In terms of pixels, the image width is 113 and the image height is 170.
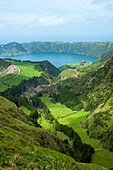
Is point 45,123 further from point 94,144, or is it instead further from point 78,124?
point 94,144

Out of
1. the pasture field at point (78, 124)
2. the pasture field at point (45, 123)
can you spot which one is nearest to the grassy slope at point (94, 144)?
the pasture field at point (78, 124)

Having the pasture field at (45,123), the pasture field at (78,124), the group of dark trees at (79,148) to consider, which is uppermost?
the group of dark trees at (79,148)

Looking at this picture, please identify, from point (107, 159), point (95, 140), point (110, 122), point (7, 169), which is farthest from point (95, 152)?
point (7, 169)

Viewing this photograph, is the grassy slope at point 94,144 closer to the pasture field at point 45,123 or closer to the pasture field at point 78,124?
the pasture field at point 78,124

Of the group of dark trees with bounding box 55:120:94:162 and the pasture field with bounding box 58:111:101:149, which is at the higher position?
the group of dark trees with bounding box 55:120:94:162

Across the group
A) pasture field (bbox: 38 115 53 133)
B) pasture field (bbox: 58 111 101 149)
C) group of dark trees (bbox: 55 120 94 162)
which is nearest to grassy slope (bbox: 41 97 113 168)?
pasture field (bbox: 58 111 101 149)

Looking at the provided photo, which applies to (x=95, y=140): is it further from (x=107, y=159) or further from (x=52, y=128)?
(x=52, y=128)

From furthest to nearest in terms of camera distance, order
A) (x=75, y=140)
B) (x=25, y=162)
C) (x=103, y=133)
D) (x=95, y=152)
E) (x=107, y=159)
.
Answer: (x=103, y=133) < (x=75, y=140) < (x=95, y=152) < (x=107, y=159) < (x=25, y=162)

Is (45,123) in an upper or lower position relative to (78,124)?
upper

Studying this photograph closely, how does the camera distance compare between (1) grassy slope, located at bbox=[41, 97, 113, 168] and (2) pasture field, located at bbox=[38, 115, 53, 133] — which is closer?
(1) grassy slope, located at bbox=[41, 97, 113, 168]

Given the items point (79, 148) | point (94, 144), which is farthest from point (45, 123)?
point (79, 148)

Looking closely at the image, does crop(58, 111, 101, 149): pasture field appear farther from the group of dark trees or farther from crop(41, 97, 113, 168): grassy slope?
the group of dark trees
